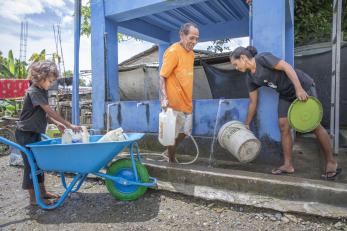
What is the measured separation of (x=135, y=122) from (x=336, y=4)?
382 centimetres

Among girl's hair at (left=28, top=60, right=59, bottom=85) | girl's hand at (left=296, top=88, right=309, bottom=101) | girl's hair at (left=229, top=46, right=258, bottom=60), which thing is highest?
girl's hair at (left=229, top=46, right=258, bottom=60)

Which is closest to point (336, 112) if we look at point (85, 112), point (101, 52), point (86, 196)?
point (86, 196)

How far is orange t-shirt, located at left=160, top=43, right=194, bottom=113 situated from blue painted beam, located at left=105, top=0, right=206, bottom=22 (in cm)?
136

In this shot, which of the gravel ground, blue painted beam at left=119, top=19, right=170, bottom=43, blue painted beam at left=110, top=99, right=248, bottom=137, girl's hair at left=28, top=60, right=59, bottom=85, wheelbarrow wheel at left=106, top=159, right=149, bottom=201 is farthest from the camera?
blue painted beam at left=119, top=19, right=170, bottom=43

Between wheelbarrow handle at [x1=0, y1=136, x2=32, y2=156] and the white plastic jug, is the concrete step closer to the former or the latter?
the white plastic jug

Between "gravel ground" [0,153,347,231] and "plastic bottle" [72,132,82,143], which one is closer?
"gravel ground" [0,153,347,231]

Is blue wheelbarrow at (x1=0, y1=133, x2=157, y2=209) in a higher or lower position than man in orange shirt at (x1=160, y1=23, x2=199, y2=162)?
lower

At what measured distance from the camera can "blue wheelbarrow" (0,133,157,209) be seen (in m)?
3.06

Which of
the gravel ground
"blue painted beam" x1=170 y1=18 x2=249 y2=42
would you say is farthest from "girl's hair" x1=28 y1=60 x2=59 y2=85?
"blue painted beam" x1=170 y1=18 x2=249 y2=42

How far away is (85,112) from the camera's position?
41.0 feet

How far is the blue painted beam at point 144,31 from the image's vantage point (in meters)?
6.27

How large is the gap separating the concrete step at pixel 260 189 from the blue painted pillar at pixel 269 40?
3.31 feet

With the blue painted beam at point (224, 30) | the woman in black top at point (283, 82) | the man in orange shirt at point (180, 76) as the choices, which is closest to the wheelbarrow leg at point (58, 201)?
the man in orange shirt at point (180, 76)

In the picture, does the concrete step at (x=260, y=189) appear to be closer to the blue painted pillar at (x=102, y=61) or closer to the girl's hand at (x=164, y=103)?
the girl's hand at (x=164, y=103)
